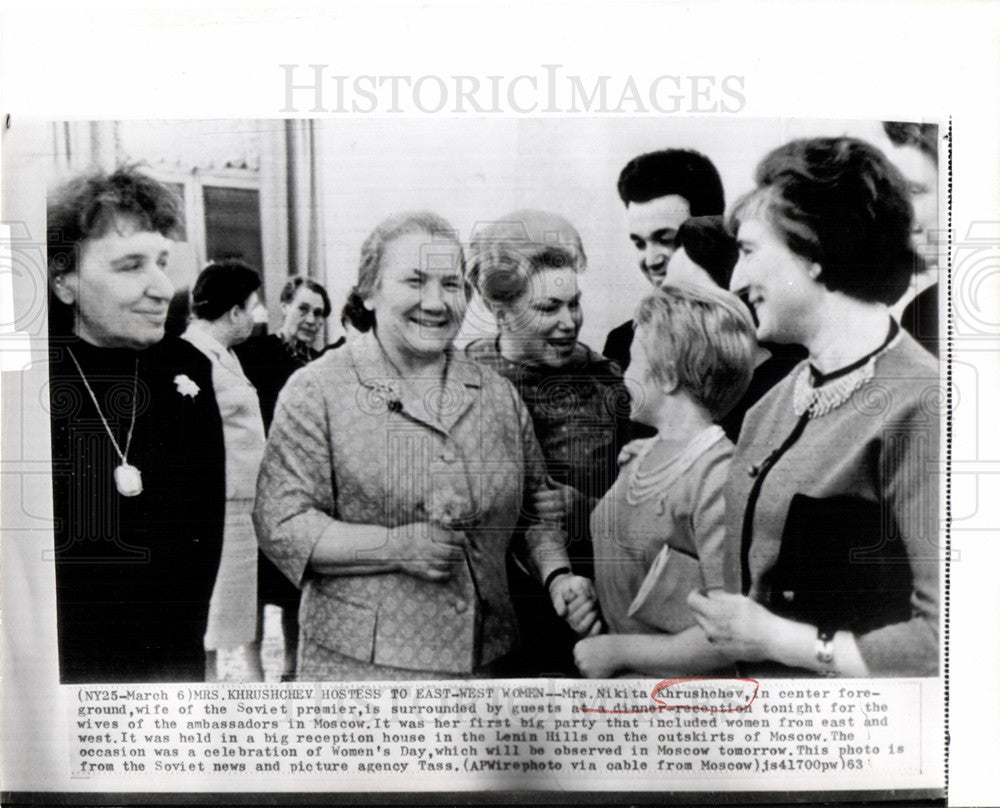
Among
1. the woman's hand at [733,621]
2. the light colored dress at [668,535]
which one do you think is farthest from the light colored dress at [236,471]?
the woman's hand at [733,621]

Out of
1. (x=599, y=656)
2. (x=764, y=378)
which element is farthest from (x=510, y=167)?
(x=599, y=656)

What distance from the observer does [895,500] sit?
121 inches

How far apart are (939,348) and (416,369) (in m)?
1.38

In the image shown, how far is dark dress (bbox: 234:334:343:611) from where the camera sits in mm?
3070

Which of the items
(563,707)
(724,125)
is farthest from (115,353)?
(724,125)

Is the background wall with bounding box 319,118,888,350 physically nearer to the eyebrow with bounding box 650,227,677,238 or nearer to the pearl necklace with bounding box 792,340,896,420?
the eyebrow with bounding box 650,227,677,238

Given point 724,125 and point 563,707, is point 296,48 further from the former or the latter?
point 563,707

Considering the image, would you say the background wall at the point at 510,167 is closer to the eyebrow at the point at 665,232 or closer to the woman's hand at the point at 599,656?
the eyebrow at the point at 665,232

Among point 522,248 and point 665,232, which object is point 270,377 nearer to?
point 522,248

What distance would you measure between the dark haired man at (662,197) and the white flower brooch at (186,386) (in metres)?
1.09

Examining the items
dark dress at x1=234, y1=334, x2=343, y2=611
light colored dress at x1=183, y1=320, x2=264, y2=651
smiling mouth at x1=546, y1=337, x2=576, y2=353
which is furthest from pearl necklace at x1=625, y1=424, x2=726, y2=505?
light colored dress at x1=183, y1=320, x2=264, y2=651

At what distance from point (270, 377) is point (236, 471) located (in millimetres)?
261

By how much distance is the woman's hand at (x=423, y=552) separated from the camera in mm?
3053

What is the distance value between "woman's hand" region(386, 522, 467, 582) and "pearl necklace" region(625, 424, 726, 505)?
0.48 meters
